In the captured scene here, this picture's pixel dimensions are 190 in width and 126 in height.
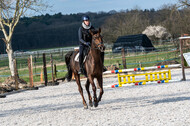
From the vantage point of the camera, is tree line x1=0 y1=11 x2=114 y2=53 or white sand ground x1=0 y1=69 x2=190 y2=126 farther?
tree line x1=0 y1=11 x2=114 y2=53

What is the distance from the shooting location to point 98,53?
31.9 ft

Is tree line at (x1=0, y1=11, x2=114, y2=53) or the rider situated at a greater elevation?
tree line at (x1=0, y1=11, x2=114, y2=53)

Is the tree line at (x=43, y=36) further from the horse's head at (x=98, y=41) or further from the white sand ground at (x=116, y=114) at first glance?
the horse's head at (x=98, y=41)

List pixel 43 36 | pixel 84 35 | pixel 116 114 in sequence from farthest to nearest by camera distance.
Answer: pixel 43 36, pixel 84 35, pixel 116 114

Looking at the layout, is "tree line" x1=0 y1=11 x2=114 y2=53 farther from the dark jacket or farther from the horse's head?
the horse's head

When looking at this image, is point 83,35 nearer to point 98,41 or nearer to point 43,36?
point 98,41

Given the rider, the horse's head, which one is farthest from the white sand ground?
the horse's head

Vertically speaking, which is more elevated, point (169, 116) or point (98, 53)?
point (98, 53)

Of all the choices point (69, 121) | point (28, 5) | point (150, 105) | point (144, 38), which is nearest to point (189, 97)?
point (150, 105)

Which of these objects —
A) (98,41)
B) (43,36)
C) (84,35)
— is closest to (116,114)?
(98,41)

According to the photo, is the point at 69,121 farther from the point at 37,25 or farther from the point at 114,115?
the point at 37,25

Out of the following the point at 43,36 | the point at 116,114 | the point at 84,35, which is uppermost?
the point at 43,36

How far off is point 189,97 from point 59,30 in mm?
163421

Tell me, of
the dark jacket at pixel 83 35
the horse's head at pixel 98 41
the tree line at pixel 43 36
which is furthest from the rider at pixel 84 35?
the tree line at pixel 43 36
